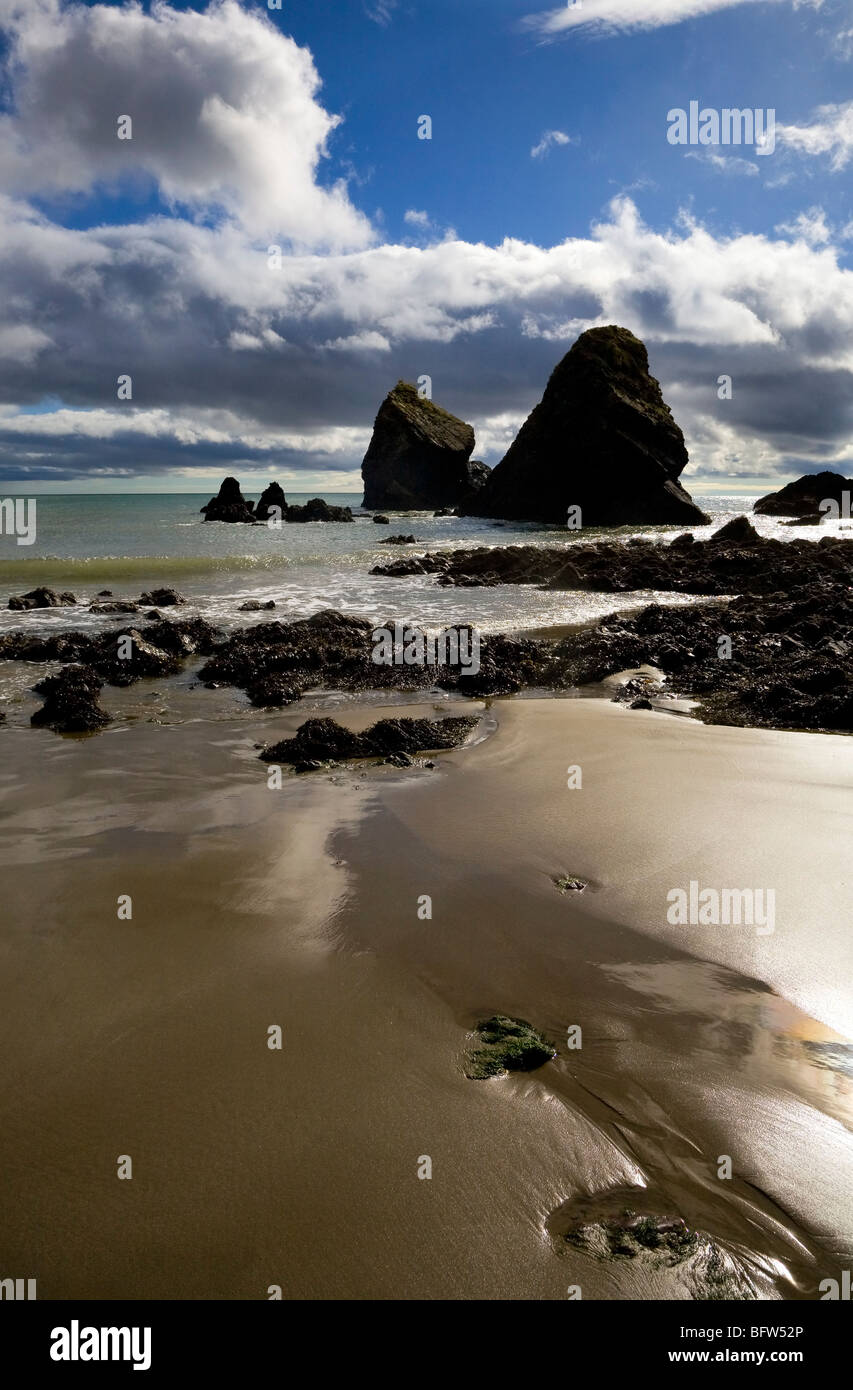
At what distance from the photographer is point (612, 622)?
13.2m

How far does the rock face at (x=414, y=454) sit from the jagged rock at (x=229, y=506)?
83.9 ft

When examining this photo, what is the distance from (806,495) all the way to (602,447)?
23828mm

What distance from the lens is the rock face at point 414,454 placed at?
3290 inches

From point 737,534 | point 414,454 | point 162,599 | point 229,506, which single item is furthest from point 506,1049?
point 414,454

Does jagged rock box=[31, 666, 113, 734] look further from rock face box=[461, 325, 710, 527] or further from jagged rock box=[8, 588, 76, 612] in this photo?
rock face box=[461, 325, 710, 527]

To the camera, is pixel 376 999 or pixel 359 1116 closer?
pixel 359 1116

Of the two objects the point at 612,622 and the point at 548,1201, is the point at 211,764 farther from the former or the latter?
the point at 612,622

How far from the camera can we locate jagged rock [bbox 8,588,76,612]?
1632 cm

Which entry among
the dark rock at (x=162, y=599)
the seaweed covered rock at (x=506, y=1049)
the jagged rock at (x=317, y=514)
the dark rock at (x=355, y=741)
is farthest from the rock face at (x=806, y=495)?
the seaweed covered rock at (x=506, y=1049)

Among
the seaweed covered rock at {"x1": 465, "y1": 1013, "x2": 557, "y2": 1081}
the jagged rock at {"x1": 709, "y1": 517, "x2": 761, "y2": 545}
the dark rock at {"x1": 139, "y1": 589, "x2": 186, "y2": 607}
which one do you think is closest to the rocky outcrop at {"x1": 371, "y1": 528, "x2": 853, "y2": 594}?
the jagged rock at {"x1": 709, "y1": 517, "x2": 761, "y2": 545}

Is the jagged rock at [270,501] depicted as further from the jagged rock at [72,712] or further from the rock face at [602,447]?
the jagged rock at [72,712]

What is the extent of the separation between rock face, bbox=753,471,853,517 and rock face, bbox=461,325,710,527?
1316 centimetres
